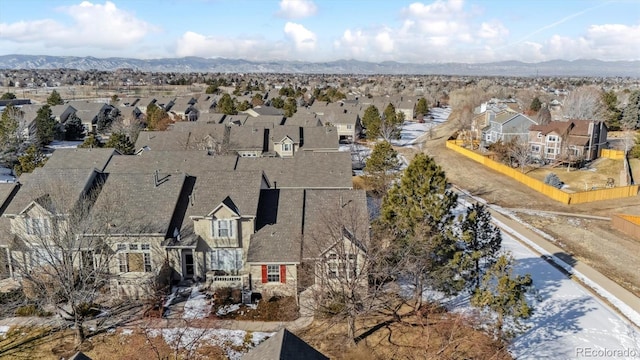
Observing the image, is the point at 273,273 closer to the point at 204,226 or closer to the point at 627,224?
the point at 204,226

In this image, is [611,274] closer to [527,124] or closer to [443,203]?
[443,203]

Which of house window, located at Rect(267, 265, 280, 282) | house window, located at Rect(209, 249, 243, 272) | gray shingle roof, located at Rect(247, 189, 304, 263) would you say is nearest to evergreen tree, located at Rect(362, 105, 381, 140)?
gray shingle roof, located at Rect(247, 189, 304, 263)

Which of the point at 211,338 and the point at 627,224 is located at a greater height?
the point at 627,224

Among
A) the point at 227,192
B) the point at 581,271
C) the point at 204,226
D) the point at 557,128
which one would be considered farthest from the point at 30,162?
the point at 557,128

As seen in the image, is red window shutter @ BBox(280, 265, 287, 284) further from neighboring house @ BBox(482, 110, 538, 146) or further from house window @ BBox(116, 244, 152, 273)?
neighboring house @ BBox(482, 110, 538, 146)

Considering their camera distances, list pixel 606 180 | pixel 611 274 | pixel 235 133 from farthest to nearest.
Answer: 1. pixel 235 133
2. pixel 606 180
3. pixel 611 274

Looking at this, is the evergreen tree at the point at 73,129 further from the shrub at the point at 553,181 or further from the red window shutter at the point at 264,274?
the shrub at the point at 553,181

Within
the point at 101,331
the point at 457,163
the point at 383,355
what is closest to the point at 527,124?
the point at 457,163
